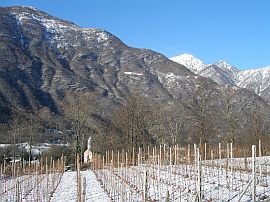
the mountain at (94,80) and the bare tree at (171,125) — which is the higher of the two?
the mountain at (94,80)

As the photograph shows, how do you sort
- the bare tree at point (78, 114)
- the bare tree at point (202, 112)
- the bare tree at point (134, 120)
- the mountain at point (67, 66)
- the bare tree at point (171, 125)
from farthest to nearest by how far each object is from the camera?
the mountain at point (67, 66)
the bare tree at point (171, 125)
the bare tree at point (78, 114)
the bare tree at point (134, 120)
the bare tree at point (202, 112)

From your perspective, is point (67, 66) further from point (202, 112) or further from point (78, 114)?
point (202, 112)

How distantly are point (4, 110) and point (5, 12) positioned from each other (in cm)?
8731

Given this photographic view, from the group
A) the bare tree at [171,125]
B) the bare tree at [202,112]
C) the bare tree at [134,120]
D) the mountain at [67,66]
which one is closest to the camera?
the bare tree at [202,112]

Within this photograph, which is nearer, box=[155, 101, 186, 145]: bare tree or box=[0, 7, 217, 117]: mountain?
box=[155, 101, 186, 145]: bare tree

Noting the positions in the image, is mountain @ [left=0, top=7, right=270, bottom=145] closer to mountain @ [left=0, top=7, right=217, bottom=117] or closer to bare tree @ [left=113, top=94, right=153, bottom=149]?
mountain @ [left=0, top=7, right=217, bottom=117]

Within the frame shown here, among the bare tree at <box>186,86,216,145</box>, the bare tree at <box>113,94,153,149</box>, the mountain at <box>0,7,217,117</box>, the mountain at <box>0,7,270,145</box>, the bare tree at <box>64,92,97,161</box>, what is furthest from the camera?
the mountain at <box>0,7,217,117</box>

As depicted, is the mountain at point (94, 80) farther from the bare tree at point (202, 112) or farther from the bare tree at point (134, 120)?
the bare tree at point (134, 120)

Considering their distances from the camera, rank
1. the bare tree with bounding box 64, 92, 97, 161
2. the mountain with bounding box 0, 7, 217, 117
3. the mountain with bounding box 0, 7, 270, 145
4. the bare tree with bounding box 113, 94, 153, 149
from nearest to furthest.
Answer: the bare tree with bounding box 113, 94, 153, 149 → the bare tree with bounding box 64, 92, 97, 161 → the mountain with bounding box 0, 7, 270, 145 → the mountain with bounding box 0, 7, 217, 117

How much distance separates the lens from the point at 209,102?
3753 centimetres

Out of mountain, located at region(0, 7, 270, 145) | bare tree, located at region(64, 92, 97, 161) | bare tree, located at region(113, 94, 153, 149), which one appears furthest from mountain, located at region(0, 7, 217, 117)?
bare tree, located at region(113, 94, 153, 149)

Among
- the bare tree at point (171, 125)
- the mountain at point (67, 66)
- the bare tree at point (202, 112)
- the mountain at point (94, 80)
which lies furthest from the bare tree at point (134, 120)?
the mountain at point (67, 66)

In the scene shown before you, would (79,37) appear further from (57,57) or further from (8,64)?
(8,64)

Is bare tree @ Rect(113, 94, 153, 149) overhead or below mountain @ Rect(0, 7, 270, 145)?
below
